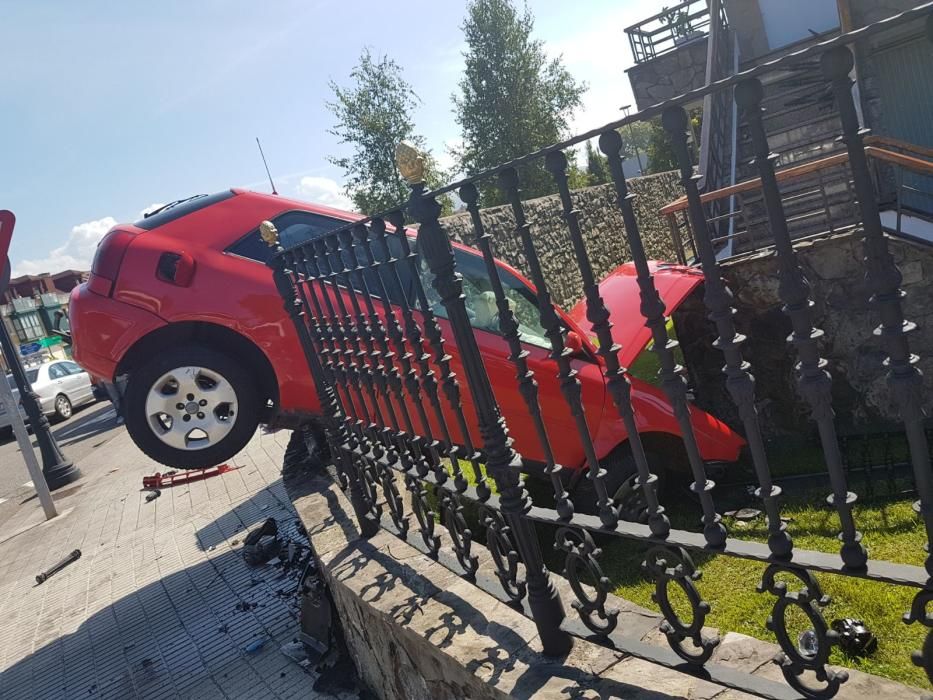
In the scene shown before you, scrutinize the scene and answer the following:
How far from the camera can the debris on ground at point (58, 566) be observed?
609 cm

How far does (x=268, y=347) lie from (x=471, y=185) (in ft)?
9.46

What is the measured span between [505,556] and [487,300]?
8.11 ft

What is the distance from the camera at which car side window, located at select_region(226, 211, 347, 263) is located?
4938mm

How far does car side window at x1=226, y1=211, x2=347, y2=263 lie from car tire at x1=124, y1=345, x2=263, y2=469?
724 millimetres

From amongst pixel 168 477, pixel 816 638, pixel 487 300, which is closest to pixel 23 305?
pixel 168 477

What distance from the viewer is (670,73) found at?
18.9 meters

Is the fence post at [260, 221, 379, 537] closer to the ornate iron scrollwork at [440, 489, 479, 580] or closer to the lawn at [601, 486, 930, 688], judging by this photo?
the ornate iron scrollwork at [440, 489, 479, 580]

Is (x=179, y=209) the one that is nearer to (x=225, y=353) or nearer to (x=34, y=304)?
(x=225, y=353)

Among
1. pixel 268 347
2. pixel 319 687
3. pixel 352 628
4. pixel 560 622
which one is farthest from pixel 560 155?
pixel 268 347

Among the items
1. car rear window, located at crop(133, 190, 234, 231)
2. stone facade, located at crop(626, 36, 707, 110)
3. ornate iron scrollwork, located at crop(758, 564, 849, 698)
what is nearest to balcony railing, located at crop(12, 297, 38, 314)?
stone facade, located at crop(626, 36, 707, 110)

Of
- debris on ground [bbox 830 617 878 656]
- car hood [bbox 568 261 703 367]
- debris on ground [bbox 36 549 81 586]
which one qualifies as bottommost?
debris on ground [bbox 830 617 878 656]

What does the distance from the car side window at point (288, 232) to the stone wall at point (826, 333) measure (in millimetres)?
3543

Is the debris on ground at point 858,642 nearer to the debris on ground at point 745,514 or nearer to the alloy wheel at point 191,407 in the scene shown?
the debris on ground at point 745,514

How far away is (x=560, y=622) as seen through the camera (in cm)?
232
